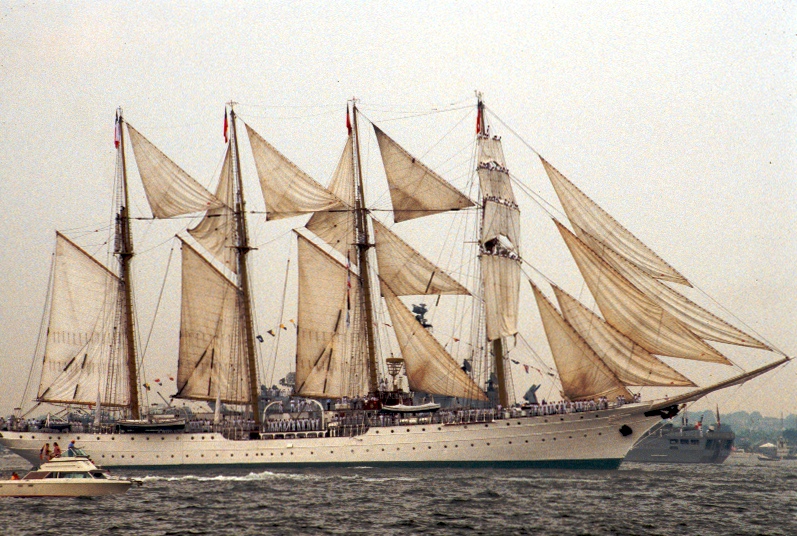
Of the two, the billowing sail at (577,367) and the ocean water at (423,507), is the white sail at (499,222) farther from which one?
the ocean water at (423,507)

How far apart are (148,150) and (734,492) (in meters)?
44.5

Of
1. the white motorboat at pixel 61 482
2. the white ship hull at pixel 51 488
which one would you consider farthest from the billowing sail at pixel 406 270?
the white ship hull at pixel 51 488

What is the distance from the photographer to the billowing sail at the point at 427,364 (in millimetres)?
62250

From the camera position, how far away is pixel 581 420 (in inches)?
2286

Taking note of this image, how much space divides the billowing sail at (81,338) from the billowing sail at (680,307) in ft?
113

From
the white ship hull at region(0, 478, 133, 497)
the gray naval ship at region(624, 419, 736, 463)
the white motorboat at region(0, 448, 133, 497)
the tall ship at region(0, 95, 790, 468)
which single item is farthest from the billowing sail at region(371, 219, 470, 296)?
the gray naval ship at region(624, 419, 736, 463)

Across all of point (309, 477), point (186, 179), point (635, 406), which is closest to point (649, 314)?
point (635, 406)

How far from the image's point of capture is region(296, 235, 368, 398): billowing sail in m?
65.9

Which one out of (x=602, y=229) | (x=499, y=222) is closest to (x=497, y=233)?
(x=499, y=222)

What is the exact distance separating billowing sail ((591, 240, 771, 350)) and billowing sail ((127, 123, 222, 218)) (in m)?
28.2

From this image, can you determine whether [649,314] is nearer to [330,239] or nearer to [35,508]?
[330,239]

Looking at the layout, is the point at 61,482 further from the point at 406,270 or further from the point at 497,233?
the point at 497,233

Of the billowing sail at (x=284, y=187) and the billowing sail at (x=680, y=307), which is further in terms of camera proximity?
the billowing sail at (x=284, y=187)

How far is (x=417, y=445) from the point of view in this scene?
60625 millimetres
